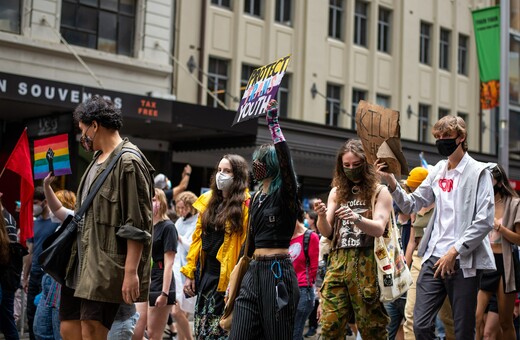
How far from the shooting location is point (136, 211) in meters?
5.32

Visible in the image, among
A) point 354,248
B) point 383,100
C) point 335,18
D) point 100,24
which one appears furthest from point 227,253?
point 383,100

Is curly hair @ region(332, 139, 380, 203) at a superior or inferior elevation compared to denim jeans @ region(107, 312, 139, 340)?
superior

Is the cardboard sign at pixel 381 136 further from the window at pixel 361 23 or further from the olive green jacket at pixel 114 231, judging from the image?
the window at pixel 361 23

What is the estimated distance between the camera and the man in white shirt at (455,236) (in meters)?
6.75

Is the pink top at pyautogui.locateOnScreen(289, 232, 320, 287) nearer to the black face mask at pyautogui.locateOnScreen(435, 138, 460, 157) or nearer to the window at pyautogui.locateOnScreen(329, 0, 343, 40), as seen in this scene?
the black face mask at pyautogui.locateOnScreen(435, 138, 460, 157)

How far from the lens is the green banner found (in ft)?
70.3

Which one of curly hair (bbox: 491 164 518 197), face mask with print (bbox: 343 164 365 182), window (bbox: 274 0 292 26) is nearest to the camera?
face mask with print (bbox: 343 164 365 182)

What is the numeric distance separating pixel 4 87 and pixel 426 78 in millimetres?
19535

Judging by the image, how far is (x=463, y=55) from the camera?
34719 mm

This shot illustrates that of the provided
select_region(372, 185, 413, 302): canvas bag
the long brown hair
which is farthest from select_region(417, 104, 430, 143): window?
select_region(372, 185, 413, 302): canvas bag

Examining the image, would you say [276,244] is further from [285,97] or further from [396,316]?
[285,97]

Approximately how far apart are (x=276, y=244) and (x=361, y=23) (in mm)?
25366

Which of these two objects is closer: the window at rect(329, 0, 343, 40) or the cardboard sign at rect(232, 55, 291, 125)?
the cardboard sign at rect(232, 55, 291, 125)

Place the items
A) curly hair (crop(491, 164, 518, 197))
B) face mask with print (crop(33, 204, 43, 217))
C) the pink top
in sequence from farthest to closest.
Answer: face mask with print (crop(33, 204, 43, 217)) < the pink top < curly hair (crop(491, 164, 518, 197))
